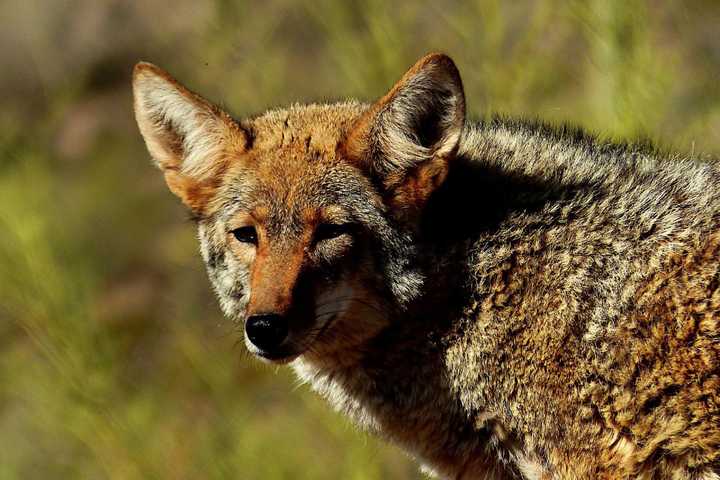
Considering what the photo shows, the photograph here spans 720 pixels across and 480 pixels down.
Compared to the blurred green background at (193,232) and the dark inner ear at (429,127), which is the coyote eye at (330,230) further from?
the blurred green background at (193,232)

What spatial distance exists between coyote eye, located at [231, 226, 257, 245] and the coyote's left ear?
616 millimetres

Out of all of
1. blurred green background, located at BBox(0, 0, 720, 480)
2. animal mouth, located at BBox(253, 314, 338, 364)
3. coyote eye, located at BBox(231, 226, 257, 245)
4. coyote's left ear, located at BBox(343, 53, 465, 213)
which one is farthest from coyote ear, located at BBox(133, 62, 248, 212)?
animal mouth, located at BBox(253, 314, 338, 364)

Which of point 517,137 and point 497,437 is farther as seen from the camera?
point 517,137

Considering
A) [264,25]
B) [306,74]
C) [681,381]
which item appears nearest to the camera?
[681,381]

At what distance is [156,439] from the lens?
7852 mm

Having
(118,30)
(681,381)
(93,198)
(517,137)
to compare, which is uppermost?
(517,137)

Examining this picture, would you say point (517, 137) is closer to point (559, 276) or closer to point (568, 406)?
point (559, 276)

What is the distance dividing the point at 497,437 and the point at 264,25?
411 centimetres

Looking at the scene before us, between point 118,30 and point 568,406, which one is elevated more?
point 568,406

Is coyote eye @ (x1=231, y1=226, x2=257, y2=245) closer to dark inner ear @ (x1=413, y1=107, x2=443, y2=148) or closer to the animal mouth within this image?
the animal mouth

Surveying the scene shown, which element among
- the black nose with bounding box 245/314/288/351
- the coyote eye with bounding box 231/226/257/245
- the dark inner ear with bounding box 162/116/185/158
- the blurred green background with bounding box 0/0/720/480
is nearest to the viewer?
the black nose with bounding box 245/314/288/351

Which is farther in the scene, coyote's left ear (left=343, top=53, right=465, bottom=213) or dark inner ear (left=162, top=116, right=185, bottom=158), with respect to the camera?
dark inner ear (left=162, top=116, right=185, bottom=158)

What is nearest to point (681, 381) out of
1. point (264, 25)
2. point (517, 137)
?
point (517, 137)

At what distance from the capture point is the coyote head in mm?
4625
